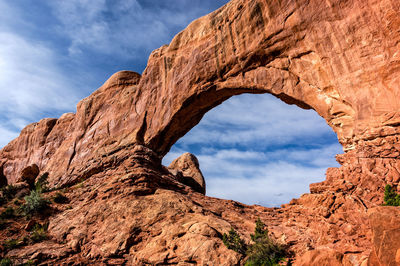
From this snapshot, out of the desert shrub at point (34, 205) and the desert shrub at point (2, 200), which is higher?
the desert shrub at point (2, 200)

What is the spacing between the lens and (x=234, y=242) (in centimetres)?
1341

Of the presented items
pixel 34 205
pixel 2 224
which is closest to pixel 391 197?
pixel 34 205

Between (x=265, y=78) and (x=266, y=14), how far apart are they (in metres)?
4.74

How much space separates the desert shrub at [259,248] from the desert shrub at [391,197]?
5.25 m

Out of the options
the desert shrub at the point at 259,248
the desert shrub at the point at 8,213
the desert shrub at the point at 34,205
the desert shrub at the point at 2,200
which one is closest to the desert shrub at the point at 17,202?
the desert shrub at the point at 2,200

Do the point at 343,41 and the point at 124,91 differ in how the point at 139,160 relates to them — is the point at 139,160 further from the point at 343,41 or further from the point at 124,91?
the point at 343,41

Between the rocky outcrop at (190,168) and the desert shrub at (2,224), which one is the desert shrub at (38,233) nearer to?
the desert shrub at (2,224)

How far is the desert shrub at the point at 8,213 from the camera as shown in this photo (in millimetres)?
20072

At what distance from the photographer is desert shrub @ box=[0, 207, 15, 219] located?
20.1m

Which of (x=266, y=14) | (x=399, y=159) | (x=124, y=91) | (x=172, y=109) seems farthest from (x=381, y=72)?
(x=124, y=91)

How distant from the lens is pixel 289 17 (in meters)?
18.0

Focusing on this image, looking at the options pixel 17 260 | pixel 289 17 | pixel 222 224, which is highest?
pixel 289 17

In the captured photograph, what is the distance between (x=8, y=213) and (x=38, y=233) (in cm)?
487

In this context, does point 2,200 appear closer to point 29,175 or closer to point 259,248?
point 29,175
